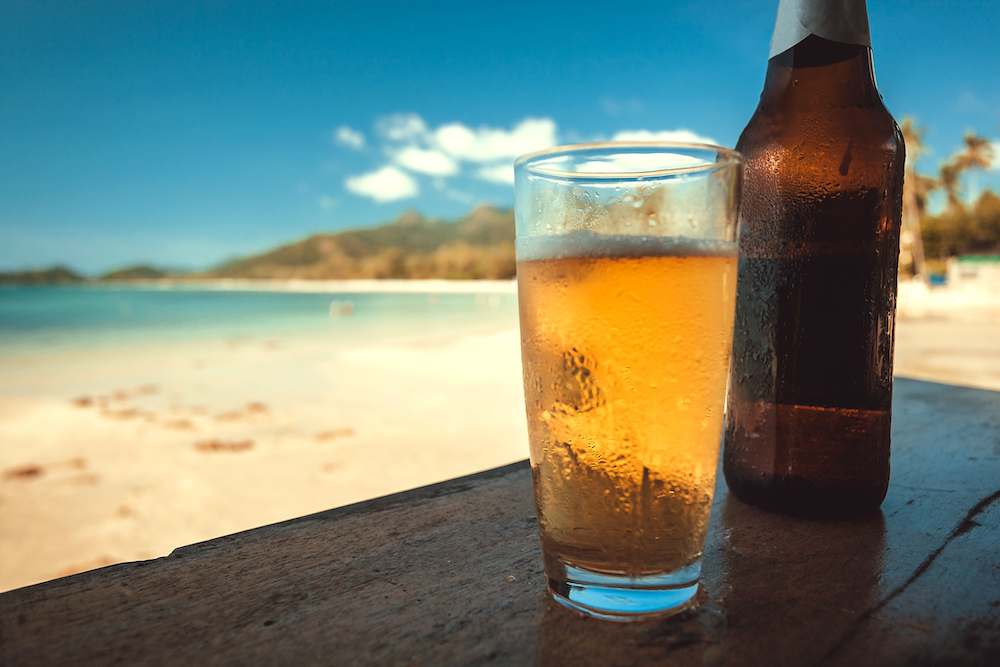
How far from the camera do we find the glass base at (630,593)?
487 mm

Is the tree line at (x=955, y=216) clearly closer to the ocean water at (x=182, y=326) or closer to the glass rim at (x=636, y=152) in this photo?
the ocean water at (x=182, y=326)

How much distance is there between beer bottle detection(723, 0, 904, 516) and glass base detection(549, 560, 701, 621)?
0.97 feet

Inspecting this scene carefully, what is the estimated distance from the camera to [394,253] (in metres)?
70.2

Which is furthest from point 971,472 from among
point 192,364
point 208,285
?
point 208,285

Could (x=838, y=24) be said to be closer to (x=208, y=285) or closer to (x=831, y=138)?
(x=831, y=138)

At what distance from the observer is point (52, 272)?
207 feet

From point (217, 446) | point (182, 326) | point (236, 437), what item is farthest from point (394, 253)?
point (217, 446)

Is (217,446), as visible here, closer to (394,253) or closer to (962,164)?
(962,164)

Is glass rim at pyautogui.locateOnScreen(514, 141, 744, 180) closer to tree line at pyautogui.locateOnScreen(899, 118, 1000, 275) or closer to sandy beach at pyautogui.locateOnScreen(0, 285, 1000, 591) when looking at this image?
sandy beach at pyautogui.locateOnScreen(0, 285, 1000, 591)

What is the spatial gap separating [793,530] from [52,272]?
263 ft

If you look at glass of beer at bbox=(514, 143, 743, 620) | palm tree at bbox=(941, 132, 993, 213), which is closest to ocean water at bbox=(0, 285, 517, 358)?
glass of beer at bbox=(514, 143, 743, 620)

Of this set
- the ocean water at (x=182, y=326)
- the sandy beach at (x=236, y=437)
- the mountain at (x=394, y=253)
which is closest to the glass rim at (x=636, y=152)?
the sandy beach at (x=236, y=437)

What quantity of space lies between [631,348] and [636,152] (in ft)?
0.54

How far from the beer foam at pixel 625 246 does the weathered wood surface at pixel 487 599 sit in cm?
31
